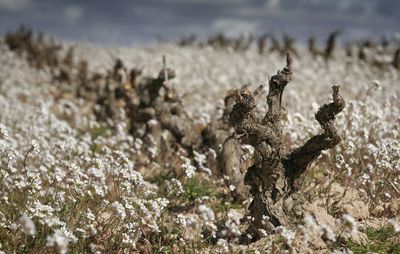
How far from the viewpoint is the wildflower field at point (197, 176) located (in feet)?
23.1

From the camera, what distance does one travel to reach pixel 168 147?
1248cm

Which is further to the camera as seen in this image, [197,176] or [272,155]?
[197,176]

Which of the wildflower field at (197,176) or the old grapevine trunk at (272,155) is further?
the old grapevine trunk at (272,155)

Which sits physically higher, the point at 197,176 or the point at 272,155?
the point at 272,155

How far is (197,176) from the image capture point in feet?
35.0

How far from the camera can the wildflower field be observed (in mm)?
7027

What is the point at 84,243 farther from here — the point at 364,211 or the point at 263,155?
the point at 364,211

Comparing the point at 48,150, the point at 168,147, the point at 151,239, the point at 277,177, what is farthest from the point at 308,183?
the point at 48,150

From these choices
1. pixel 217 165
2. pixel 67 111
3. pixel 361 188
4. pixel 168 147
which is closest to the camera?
pixel 361 188

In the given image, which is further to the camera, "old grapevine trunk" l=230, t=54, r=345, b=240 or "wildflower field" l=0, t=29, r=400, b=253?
"old grapevine trunk" l=230, t=54, r=345, b=240

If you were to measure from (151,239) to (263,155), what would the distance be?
202 centimetres

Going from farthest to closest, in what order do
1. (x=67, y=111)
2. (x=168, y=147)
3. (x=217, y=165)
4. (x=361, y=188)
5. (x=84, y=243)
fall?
1. (x=67, y=111)
2. (x=168, y=147)
3. (x=217, y=165)
4. (x=361, y=188)
5. (x=84, y=243)

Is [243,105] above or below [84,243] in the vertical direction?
above

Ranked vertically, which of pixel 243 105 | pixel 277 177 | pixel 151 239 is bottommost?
pixel 151 239
